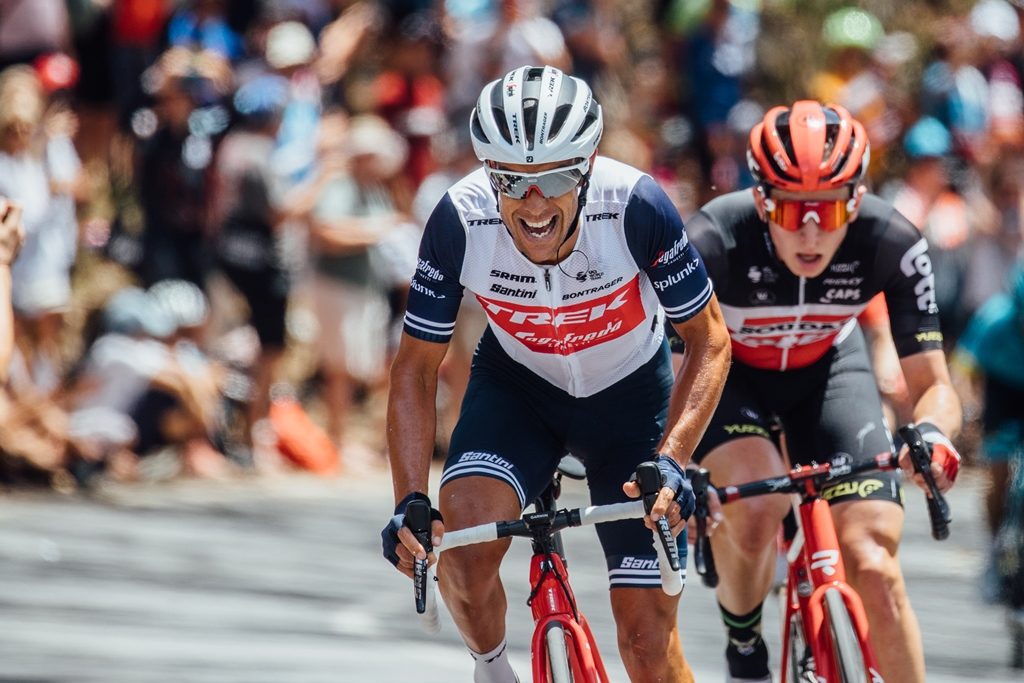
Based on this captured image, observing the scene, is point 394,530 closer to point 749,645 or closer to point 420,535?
point 420,535

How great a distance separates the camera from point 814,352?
655 cm

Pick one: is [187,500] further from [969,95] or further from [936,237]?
[969,95]

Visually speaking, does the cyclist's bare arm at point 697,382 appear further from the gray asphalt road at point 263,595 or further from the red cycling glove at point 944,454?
the gray asphalt road at point 263,595

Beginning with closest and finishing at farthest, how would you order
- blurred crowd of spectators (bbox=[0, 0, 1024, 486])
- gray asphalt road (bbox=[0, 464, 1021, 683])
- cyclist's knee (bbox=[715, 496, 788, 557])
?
1. cyclist's knee (bbox=[715, 496, 788, 557])
2. gray asphalt road (bbox=[0, 464, 1021, 683])
3. blurred crowd of spectators (bbox=[0, 0, 1024, 486])

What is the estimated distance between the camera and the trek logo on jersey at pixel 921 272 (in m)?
6.12

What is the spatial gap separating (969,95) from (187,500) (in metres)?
7.07

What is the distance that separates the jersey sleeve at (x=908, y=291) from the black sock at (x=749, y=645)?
3.66 ft

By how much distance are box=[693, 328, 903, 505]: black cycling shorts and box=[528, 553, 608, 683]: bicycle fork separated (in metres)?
1.42

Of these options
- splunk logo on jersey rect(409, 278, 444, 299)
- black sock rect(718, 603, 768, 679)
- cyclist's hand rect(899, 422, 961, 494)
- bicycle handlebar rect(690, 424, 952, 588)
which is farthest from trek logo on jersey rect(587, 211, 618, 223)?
black sock rect(718, 603, 768, 679)

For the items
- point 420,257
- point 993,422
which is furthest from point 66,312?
point 420,257

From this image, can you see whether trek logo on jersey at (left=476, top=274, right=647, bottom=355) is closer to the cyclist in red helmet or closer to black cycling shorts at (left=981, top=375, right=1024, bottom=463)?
the cyclist in red helmet

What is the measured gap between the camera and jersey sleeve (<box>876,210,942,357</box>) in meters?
6.10

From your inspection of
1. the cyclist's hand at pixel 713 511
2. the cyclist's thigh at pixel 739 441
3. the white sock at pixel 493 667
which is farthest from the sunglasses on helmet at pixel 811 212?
the white sock at pixel 493 667

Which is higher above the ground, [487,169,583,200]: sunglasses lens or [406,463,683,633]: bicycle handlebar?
[487,169,583,200]: sunglasses lens
